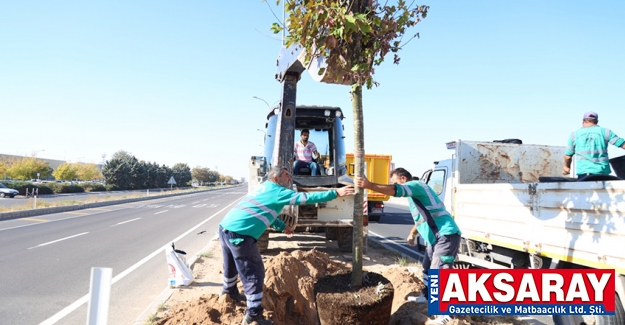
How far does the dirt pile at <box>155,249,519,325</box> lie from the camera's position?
13.6ft

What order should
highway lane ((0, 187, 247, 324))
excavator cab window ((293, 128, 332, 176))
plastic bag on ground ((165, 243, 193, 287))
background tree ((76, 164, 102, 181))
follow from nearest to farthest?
1. highway lane ((0, 187, 247, 324))
2. plastic bag on ground ((165, 243, 193, 287))
3. excavator cab window ((293, 128, 332, 176))
4. background tree ((76, 164, 102, 181))

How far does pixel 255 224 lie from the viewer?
417 cm

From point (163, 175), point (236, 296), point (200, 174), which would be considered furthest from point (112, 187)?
point (200, 174)

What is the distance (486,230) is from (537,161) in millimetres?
2748

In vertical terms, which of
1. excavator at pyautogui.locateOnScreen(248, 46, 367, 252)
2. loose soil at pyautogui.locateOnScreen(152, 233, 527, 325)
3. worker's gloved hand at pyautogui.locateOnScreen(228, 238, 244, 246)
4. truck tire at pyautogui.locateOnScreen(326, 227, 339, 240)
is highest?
excavator at pyautogui.locateOnScreen(248, 46, 367, 252)

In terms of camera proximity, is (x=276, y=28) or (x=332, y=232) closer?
(x=276, y=28)

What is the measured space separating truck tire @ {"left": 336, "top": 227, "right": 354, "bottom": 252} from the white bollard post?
673cm

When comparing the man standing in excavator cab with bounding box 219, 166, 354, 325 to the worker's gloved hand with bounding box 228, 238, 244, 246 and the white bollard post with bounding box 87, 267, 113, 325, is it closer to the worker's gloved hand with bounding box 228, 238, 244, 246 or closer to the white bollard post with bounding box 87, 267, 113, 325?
the worker's gloved hand with bounding box 228, 238, 244, 246

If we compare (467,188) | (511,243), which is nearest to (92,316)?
(511,243)

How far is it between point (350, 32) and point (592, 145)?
3.82 metres

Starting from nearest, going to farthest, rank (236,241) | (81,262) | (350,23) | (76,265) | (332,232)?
(350,23), (236,241), (76,265), (81,262), (332,232)

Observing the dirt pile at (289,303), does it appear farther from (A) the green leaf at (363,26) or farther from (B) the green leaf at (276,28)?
(B) the green leaf at (276,28)

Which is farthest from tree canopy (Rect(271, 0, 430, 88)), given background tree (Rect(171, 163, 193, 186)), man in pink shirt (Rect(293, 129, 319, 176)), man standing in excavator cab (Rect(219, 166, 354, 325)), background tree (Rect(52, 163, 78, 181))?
background tree (Rect(171, 163, 193, 186))

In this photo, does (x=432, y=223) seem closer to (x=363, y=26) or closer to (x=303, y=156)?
(x=363, y=26)
